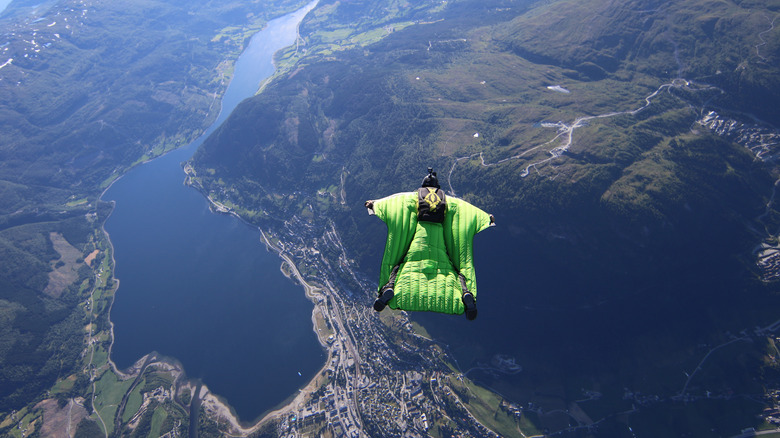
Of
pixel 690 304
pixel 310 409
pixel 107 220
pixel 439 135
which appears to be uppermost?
pixel 439 135

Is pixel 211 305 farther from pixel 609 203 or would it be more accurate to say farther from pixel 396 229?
pixel 609 203

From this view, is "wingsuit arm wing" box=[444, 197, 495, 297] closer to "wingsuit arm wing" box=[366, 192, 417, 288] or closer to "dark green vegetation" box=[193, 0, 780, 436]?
"wingsuit arm wing" box=[366, 192, 417, 288]

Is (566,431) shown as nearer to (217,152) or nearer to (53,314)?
(53,314)

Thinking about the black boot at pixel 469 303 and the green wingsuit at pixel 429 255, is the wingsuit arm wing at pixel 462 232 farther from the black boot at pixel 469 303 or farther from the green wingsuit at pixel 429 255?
the black boot at pixel 469 303

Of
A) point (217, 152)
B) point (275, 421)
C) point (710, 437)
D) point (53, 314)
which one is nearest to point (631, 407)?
point (710, 437)

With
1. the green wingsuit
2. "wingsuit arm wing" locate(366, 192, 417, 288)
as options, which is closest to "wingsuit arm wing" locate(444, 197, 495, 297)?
the green wingsuit

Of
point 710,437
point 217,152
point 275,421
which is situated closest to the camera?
point 710,437
